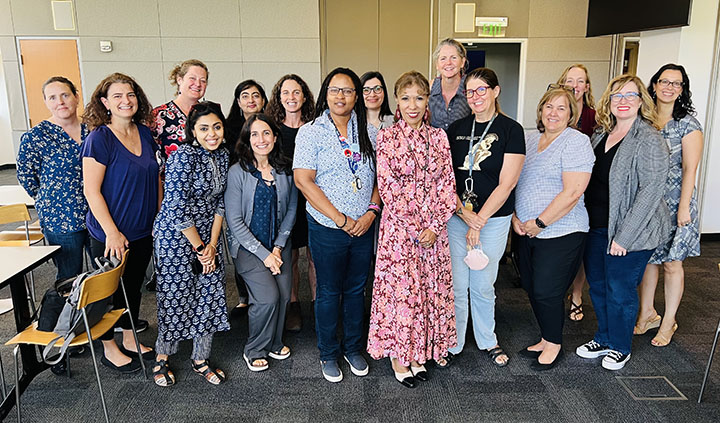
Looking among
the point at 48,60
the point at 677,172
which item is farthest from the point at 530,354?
the point at 48,60

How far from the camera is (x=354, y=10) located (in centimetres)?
836

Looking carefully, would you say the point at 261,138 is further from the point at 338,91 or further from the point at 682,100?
the point at 682,100

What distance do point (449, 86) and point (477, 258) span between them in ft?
3.58

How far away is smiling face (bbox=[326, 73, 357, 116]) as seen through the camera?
2.55 m

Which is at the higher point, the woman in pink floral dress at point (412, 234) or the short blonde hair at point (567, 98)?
the short blonde hair at point (567, 98)

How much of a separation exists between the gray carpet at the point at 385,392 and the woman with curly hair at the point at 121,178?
12.8 inches

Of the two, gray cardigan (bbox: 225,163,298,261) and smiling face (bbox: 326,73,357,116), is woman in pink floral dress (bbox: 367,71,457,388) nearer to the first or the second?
smiling face (bbox: 326,73,357,116)

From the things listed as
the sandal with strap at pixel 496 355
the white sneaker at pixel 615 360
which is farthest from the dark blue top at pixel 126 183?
the white sneaker at pixel 615 360

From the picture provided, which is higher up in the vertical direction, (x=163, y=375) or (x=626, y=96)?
(x=626, y=96)

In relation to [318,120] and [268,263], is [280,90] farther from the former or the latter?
[268,263]

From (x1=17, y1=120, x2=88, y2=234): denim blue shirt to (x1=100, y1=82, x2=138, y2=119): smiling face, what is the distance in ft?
1.50

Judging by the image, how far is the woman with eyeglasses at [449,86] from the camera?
9.88 feet

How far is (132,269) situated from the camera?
2840mm

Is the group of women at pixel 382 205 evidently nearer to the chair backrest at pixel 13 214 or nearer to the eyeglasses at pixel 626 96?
the eyeglasses at pixel 626 96
